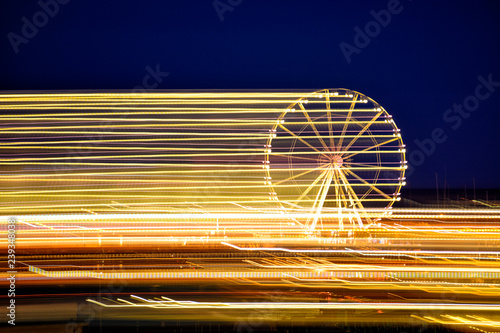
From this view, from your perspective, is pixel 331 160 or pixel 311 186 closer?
pixel 311 186

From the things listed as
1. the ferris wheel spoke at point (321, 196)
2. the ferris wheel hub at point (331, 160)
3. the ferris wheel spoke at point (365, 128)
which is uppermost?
the ferris wheel spoke at point (365, 128)

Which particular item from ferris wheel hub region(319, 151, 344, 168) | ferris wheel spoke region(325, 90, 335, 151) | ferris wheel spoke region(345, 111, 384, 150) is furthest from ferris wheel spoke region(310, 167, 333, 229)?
ferris wheel spoke region(345, 111, 384, 150)

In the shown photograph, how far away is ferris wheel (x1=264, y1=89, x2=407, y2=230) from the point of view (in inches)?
309

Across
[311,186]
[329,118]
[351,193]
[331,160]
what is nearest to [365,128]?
[329,118]

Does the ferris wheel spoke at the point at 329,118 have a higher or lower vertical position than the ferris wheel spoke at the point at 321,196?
higher

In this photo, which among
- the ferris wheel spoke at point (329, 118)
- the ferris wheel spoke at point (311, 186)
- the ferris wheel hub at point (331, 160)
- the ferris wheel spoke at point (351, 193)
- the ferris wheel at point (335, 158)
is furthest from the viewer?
the ferris wheel spoke at point (351, 193)

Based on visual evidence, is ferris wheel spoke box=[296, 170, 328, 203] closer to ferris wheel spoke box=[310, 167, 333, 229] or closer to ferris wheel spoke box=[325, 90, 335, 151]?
ferris wheel spoke box=[310, 167, 333, 229]

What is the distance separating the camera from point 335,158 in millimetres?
8492

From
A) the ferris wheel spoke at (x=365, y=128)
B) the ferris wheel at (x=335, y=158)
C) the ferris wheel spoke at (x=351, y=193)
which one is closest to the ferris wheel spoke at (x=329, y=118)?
the ferris wheel at (x=335, y=158)

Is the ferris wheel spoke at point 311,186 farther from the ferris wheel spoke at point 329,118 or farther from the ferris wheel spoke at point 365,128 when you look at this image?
the ferris wheel spoke at point 365,128

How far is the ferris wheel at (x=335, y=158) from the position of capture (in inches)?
309

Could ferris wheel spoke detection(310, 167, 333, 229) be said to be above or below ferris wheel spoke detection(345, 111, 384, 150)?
below

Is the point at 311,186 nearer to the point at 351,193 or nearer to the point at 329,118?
the point at 351,193

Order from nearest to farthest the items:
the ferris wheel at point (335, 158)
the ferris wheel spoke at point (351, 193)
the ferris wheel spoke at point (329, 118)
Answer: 1. the ferris wheel at point (335, 158)
2. the ferris wheel spoke at point (329, 118)
3. the ferris wheel spoke at point (351, 193)
